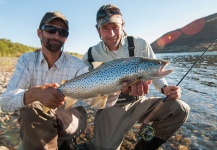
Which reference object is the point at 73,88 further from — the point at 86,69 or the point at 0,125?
the point at 0,125

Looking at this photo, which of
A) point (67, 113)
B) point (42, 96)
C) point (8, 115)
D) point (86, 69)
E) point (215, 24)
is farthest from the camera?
point (215, 24)

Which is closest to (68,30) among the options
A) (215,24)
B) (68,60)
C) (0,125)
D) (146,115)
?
(68,60)

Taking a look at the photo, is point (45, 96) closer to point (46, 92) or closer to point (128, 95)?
point (46, 92)

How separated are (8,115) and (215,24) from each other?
5491 inches

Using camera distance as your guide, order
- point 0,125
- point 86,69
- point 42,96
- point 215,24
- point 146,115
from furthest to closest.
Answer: point 215,24 < point 0,125 < point 146,115 < point 86,69 < point 42,96

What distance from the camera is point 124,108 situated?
172 inches

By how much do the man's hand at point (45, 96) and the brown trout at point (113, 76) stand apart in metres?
0.10

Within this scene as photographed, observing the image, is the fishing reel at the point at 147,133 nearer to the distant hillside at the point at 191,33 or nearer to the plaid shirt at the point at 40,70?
the plaid shirt at the point at 40,70

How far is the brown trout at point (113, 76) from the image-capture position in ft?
10.7

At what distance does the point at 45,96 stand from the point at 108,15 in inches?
78.8

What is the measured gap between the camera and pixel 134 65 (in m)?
3.28

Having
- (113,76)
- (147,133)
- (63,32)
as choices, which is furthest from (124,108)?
(63,32)

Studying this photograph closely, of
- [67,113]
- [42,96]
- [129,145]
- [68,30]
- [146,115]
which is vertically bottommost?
[129,145]

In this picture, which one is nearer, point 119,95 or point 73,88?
point 73,88
